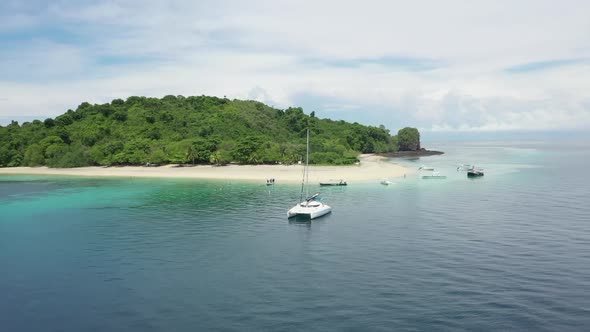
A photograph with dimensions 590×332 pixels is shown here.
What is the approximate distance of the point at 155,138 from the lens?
15900 centimetres

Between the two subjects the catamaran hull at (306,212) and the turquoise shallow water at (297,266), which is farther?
the catamaran hull at (306,212)

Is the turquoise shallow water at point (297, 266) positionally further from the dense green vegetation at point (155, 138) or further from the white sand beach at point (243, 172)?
the dense green vegetation at point (155, 138)

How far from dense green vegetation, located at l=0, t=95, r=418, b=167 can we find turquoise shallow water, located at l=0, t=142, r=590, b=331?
63.7 metres

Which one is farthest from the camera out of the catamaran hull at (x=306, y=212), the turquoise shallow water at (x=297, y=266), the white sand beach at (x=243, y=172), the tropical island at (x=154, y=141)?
the tropical island at (x=154, y=141)

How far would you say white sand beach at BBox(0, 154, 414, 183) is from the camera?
111562mm

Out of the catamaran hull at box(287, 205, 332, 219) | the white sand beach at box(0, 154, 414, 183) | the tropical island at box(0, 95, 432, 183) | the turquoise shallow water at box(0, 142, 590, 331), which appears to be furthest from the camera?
the tropical island at box(0, 95, 432, 183)

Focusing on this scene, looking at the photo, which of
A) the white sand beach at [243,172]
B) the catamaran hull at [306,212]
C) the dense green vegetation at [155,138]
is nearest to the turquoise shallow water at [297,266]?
the catamaran hull at [306,212]

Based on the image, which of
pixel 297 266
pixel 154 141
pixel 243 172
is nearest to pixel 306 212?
pixel 297 266

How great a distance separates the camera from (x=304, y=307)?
28.9m

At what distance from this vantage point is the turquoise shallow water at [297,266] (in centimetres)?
2761

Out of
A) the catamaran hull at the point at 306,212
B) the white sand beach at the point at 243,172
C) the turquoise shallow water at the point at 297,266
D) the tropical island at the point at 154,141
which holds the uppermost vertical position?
the tropical island at the point at 154,141

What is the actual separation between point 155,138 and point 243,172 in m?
52.3

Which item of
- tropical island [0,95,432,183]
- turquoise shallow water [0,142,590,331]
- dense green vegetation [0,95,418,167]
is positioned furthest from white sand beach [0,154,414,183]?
turquoise shallow water [0,142,590,331]

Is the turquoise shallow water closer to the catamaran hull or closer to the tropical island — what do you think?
the catamaran hull
